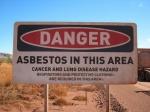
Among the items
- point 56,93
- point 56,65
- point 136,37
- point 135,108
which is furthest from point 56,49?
point 56,93

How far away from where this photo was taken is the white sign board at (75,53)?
564 cm

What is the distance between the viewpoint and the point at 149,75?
31.7 m

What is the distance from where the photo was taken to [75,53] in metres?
5.70

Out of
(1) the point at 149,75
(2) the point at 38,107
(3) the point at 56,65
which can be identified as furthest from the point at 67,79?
(1) the point at 149,75

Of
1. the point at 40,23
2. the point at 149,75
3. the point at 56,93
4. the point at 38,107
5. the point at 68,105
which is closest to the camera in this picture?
the point at 40,23

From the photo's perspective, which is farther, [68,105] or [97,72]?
[68,105]

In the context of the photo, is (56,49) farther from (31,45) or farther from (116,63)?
(116,63)

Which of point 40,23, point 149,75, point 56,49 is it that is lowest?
point 149,75

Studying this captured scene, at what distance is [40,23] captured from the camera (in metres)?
5.62

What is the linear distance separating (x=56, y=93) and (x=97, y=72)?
33.7 feet

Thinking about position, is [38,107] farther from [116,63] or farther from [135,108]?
[116,63]

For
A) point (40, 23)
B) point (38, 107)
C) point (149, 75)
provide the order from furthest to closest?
point (149, 75) < point (38, 107) < point (40, 23)

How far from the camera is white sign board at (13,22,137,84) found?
5645mm

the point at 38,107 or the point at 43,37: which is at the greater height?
the point at 43,37
